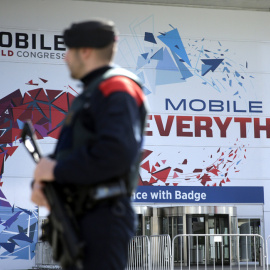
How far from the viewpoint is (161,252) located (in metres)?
14.3

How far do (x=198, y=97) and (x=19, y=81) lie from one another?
6001mm

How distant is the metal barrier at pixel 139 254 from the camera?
47.6 feet

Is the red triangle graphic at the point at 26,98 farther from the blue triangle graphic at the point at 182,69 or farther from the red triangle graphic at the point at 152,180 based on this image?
the blue triangle graphic at the point at 182,69

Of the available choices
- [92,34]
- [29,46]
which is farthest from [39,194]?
[29,46]

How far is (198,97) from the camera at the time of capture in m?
22.0

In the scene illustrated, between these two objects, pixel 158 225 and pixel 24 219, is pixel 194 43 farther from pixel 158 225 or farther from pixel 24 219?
pixel 24 219

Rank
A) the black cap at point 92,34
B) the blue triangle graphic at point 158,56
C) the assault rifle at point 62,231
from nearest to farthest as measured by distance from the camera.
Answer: the assault rifle at point 62,231
the black cap at point 92,34
the blue triangle graphic at point 158,56

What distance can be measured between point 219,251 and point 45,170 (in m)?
11.1

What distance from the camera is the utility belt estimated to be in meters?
2.44

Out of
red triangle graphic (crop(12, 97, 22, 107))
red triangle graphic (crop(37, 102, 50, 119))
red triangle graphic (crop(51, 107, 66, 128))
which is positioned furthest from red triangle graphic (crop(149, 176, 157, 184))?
red triangle graphic (crop(12, 97, 22, 107))

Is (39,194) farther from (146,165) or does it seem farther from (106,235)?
(146,165)

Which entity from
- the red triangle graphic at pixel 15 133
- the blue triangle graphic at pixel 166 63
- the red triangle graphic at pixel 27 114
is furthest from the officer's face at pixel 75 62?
the blue triangle graphic at pixel 166 63

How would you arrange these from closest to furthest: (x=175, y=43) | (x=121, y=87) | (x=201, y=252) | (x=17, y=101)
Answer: (x=121, y=87)
(x=201, y=252)
(x=17, y=101)
(x=175, y=43)

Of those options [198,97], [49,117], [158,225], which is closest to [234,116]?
[198,97]
